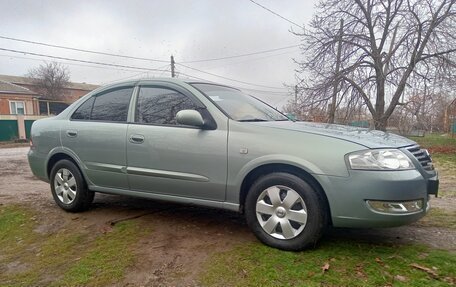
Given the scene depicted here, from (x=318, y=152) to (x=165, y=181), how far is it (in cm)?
167

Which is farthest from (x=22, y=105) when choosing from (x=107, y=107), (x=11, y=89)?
(x=107, y=107)

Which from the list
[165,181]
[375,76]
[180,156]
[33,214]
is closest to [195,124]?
[180,156]

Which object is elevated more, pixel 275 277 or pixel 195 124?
pixel 195 124

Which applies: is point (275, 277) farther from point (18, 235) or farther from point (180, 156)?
point (18, 235)

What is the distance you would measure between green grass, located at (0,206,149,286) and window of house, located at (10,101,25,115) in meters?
32.4

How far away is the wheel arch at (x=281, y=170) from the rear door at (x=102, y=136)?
1.48 metres

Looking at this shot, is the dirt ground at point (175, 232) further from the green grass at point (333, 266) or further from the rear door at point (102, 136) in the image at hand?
the rear door at point (102, 136)

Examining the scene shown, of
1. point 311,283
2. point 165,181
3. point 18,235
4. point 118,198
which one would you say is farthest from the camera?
point 118,198

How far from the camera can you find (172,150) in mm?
3529

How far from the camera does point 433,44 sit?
44.6ft

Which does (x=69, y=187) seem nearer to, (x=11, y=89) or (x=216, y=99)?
(x=216, y=99)

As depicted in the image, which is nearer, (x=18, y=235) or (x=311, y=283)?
(x=311, y=283)

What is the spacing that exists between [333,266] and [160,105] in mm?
2463

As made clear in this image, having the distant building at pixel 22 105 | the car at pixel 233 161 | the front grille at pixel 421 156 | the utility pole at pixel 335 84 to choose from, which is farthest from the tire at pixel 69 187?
the distant building at pixel 22 105
